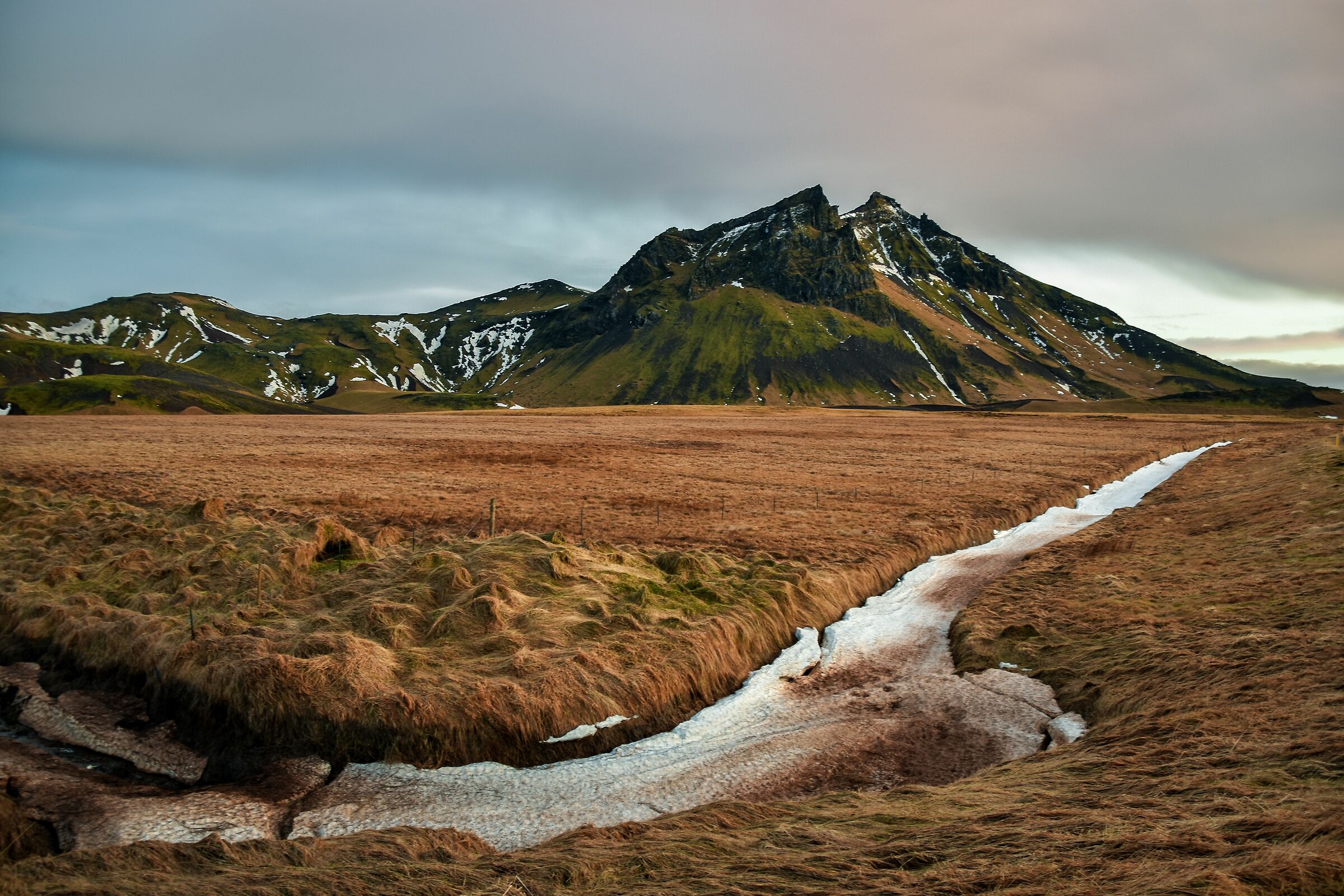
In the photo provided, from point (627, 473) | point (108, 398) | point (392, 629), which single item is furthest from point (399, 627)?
point (108, 398)

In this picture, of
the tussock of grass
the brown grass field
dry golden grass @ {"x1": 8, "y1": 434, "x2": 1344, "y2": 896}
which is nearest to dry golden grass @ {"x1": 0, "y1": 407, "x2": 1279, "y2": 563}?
the brown grass field

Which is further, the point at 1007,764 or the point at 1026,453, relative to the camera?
the point at 1026,453

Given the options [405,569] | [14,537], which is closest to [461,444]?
[14,537]

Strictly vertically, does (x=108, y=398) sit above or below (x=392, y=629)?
above

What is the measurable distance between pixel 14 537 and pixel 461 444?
51.7 meters

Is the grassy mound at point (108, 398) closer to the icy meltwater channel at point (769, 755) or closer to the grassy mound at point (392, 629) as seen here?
the grassy mound at point (392, 629)

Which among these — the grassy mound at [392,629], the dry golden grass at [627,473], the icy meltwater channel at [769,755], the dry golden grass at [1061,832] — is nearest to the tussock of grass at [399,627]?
the grassy mound at [392,629]

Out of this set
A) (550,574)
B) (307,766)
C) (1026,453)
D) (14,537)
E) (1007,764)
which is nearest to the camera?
(1007,764)

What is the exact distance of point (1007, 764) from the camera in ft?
40.6

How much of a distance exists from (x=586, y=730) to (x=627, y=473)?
38.3m

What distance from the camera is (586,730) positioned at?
14992 millimetres

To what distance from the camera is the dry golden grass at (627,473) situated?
34.2 metres

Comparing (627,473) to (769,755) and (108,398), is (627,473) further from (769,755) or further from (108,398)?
(108,398)

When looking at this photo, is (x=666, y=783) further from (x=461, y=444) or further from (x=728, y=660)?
(x=461, y=444)
